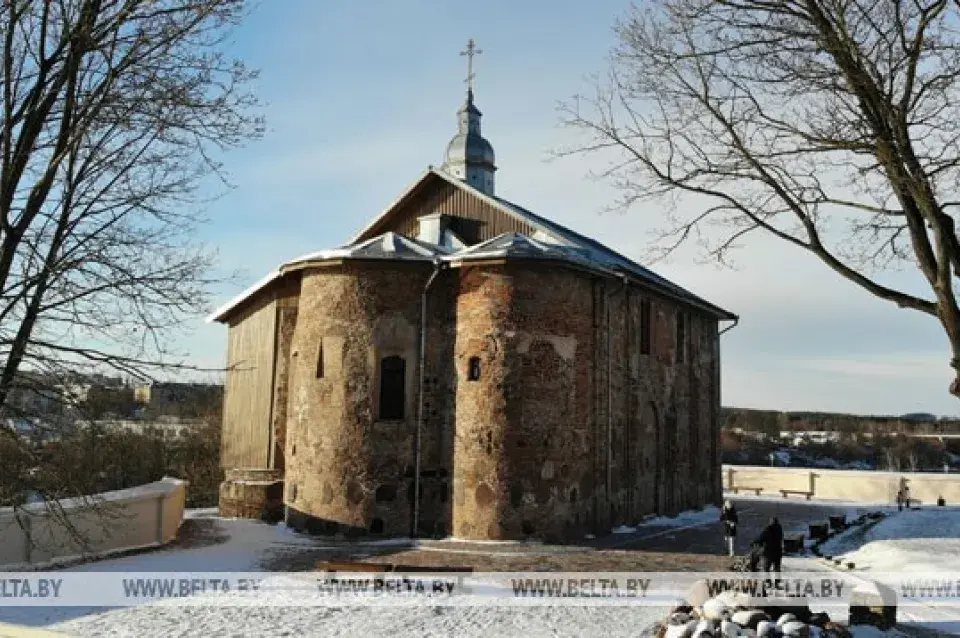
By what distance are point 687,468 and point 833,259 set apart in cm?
1711

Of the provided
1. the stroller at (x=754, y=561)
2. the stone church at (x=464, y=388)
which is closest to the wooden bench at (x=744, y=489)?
the stone church at (x=464, y=388)

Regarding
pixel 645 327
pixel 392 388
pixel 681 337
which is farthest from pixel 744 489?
pixel 392 388

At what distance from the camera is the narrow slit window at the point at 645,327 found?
23422 mm

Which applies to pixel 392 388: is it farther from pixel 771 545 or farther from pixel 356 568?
pixel 771 545

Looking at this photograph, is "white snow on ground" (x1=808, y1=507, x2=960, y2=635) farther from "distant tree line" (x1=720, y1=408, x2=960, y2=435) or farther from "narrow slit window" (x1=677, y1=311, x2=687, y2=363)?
"distant tree line" (x1=720, y1=408, x2=960, y2=435)

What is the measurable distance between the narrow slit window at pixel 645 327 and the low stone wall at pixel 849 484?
54.6ft

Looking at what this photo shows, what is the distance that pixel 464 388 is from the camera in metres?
18.9

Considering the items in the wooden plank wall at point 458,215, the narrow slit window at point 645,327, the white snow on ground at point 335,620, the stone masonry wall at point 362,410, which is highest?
the wooden plank wall at point 458,215

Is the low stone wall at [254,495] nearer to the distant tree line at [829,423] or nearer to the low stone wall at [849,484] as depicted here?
the low stone wall at [849,484]

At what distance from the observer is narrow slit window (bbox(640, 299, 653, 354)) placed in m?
23.4

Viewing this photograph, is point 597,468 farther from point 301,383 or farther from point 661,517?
point 301,383

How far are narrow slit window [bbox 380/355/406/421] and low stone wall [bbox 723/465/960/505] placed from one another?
23.0m

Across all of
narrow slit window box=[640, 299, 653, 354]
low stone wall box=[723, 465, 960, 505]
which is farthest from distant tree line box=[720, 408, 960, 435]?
narrow slit window box=[640, 299, 653, 354]

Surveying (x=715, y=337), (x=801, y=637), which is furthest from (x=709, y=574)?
(x=715, y=337)
